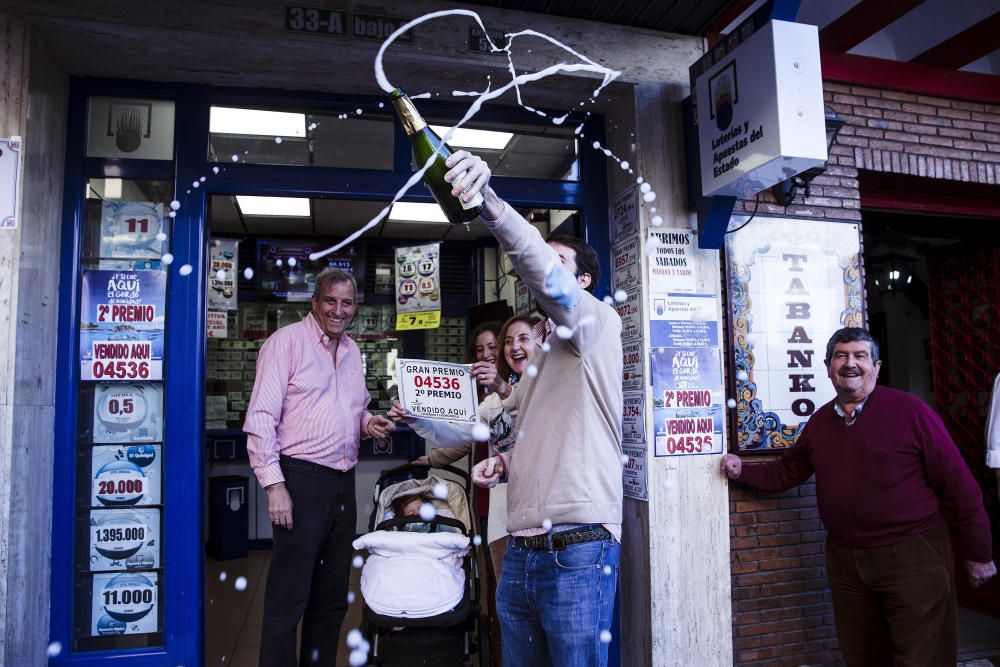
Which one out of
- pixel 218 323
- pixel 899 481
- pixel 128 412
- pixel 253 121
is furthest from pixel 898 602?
pixel 218 323

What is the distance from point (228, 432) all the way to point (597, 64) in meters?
5.75

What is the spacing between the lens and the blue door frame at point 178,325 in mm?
3281

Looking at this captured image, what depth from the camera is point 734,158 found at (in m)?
3.24

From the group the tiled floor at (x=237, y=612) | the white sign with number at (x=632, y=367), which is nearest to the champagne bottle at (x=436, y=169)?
the white sign with number at (x=632, y=367)

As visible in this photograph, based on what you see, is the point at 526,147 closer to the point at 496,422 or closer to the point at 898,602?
the point at 496,422

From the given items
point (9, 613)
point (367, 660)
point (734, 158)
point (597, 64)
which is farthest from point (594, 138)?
point (9, 613)

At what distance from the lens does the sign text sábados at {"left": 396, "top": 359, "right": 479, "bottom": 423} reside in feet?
8.54

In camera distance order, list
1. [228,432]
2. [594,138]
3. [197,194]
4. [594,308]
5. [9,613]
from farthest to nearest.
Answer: [228,432] < [594,138] < [197,194] < [9,613] < [594,308]

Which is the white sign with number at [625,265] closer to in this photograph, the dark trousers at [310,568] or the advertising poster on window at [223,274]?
the dark trousers at [310,568]

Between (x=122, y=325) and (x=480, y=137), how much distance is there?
2.26 meters

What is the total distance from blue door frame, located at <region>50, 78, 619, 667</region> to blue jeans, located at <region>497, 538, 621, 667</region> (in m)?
2.01

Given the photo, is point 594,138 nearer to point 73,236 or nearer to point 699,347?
point 699,347

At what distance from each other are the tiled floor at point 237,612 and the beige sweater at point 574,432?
104 inches

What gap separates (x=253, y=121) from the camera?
12.4 ft
